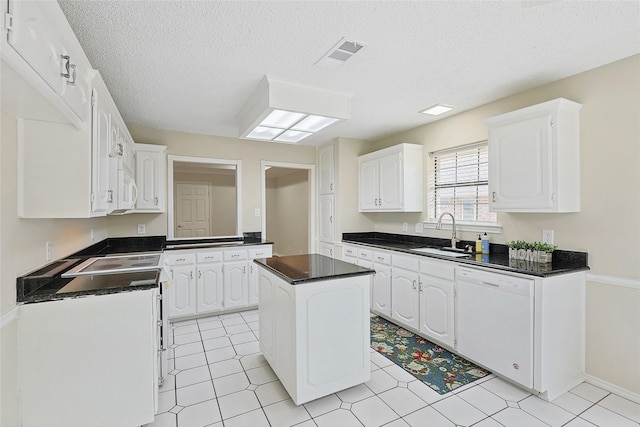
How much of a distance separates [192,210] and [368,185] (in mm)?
4583

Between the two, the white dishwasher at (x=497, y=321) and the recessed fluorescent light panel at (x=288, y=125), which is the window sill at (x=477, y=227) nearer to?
the white dishwasher at (x=497, y=321)

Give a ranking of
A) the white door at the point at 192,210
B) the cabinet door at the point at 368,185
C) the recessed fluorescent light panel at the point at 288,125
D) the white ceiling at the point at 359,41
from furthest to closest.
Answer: the white door at the point at 192,210, the cabinet door at the point at 368,185, the recessed fluorescent light panel at the point at 288,125, the white ceiling at the point at 359,41

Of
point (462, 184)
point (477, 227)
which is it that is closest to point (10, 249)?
point (477, 227)

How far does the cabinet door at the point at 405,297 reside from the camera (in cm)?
321

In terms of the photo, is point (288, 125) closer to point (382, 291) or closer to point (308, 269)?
point (308, 269)

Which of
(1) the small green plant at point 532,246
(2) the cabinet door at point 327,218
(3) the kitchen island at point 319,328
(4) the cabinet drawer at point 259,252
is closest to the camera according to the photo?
(3) the kitchen island at point 319,328

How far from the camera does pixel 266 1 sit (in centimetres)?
162

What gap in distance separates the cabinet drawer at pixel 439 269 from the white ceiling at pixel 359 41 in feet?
5.37

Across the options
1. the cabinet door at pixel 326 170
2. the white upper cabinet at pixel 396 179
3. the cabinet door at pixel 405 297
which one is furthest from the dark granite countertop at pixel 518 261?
the cabinet door at pixel 326 170

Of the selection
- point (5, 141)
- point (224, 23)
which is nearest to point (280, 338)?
point (5, 141)

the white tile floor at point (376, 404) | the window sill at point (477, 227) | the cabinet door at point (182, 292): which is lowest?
the white tile floor at point (376, 404)

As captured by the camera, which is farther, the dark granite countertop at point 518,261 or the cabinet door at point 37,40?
the dark granite countertop at point 518,261

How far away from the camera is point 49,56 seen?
1.22 m

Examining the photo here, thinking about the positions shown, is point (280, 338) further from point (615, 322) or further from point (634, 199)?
point (634, 199)
